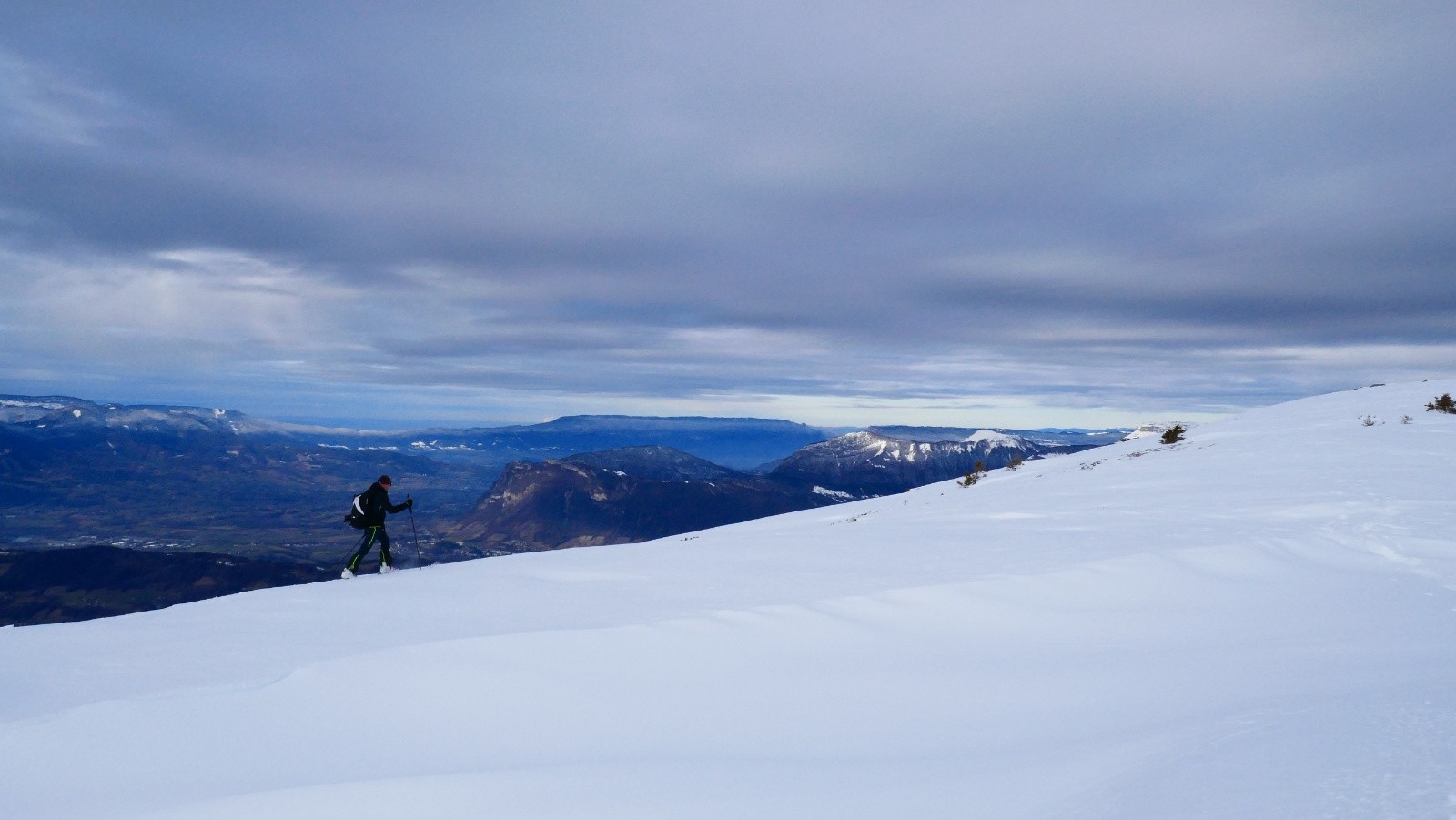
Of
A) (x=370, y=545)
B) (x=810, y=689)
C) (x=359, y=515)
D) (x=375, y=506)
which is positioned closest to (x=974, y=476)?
(x=375, y=506)

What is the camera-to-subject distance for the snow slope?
12.0 feet

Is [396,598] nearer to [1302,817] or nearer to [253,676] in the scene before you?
[253,676]

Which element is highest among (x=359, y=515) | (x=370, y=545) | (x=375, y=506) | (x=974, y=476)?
(x=974, y=476)

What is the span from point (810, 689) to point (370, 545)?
380 inches

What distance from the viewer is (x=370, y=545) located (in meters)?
12.2

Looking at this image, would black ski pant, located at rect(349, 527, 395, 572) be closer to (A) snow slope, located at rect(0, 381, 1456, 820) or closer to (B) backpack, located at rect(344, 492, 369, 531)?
(B) backpack, located at rect(344, 492, 369, 531)

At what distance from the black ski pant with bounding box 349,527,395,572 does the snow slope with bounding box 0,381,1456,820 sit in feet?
7.50

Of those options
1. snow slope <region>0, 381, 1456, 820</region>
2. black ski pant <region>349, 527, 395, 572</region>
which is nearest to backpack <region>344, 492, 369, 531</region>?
black ski pant <region>349, 527, 395, 572</region>

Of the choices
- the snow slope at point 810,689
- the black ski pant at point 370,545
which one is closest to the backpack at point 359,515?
the black ski pant at point 370,545

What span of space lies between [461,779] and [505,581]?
5.76 meters

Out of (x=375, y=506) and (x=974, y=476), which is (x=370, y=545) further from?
(x=974, y=476)

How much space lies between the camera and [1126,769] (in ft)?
11.7

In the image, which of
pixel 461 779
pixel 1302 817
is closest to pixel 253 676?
pixel 461 779

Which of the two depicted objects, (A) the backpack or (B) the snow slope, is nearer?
(B) the snow slope
